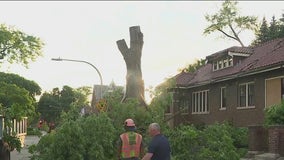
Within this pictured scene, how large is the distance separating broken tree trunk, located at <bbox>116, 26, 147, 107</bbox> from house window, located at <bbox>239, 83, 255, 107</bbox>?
1398 cm

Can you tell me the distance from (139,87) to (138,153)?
23.0 ft

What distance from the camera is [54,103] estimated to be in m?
115

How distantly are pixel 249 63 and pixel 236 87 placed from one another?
1.69 metres

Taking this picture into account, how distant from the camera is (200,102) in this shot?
123 feet

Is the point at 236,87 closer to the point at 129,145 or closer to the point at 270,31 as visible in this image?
the point at 129,145

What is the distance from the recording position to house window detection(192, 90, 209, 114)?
3616 cm

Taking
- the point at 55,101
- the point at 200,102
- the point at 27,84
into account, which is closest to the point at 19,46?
the point at 200,102

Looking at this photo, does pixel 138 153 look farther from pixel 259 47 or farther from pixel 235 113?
pixel 259 47

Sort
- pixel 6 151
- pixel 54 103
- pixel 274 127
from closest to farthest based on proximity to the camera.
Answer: pixel 6 151
pixel 274 127
pixel 54 103

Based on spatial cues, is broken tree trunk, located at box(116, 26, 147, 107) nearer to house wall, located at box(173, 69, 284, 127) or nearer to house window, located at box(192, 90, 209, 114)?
house wall, located at box(173, 69, 284, 127)

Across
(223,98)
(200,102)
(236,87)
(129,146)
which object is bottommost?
(129,146)

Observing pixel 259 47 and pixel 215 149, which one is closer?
pixel 215 149

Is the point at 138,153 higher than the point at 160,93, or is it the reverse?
the point at 160,93

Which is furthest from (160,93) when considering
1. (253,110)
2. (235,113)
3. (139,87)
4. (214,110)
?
(214,110)
